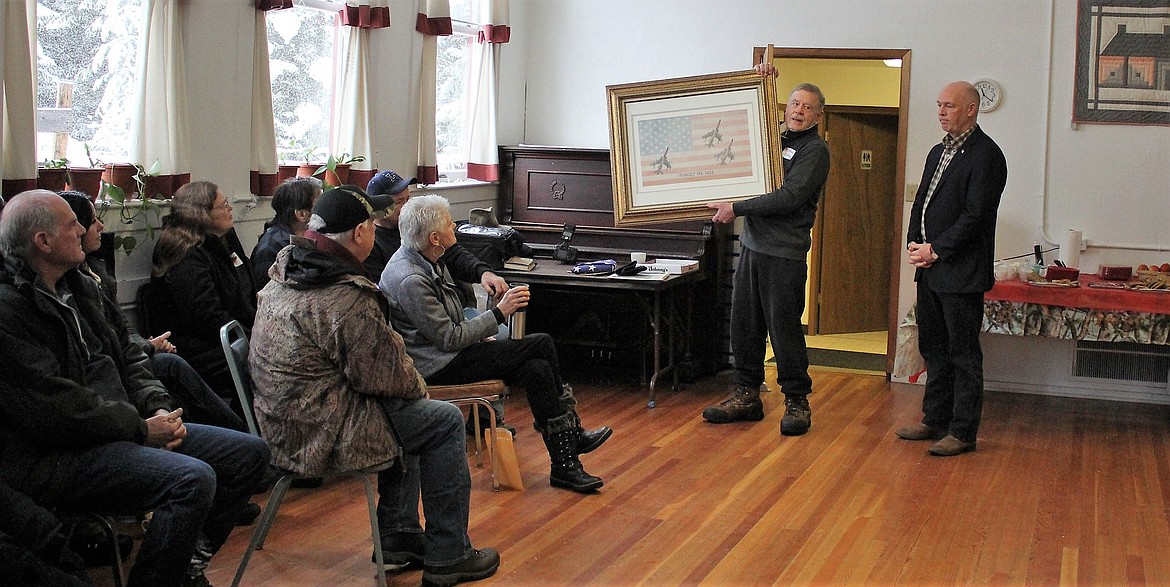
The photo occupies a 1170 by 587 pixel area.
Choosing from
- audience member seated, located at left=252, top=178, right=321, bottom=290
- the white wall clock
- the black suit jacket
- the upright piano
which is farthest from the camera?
the upright piano

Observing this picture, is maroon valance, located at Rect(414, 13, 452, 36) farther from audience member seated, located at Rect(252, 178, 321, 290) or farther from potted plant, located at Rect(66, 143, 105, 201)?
potted plant, located at Rect(66, 143, 105, 201)

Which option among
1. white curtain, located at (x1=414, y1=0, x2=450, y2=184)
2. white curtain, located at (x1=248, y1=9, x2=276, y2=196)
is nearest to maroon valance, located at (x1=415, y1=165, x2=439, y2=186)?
white curtain, located at (x1=414, y1=0, x2=450, y2=184)

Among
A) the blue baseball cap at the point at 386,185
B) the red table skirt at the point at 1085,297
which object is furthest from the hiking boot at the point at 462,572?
the red table skirt at the point at 1085,297

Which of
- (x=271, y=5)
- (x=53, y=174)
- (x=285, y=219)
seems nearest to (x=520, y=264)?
(x=285, y=219)

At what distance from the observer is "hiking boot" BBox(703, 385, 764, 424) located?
583cm

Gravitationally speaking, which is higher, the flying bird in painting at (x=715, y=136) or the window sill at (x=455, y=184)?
the flying bird in painting at (x=715, y=136)

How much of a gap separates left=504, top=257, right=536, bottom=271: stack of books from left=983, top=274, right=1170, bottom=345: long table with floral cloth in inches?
98.0

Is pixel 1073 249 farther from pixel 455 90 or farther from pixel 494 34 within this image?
pixel 455 90

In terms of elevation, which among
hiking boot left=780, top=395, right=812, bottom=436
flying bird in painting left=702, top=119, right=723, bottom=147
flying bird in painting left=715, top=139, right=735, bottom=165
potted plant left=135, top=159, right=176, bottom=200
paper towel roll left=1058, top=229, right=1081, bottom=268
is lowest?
hiking boot left=780, top=395, right=812, bottom=436

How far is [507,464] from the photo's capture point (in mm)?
4562

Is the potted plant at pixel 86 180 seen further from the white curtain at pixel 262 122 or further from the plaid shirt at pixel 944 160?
the plaid shirt at pixel 944 160

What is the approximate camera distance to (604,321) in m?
7.08

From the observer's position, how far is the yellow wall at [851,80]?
Result: 8.63 metres

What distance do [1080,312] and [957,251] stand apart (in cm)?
144
